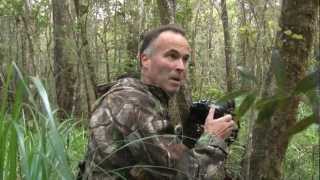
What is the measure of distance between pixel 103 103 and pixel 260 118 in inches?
54.6

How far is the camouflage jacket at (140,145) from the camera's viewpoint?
94.5 inches

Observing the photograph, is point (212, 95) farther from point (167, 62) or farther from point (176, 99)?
point (167, 62)

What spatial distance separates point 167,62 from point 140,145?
444 millimetres

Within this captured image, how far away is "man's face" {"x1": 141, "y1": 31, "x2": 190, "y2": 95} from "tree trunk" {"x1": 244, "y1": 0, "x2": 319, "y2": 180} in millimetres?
461

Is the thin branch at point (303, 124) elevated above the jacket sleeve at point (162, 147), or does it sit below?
above

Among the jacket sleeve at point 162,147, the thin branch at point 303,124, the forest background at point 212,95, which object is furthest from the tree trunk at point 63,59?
the thin branch at point 303,124

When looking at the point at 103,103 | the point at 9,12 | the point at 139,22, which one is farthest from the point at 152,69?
the point at 139,22

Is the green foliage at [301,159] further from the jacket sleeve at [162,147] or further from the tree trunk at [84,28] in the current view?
the tree trunk at [84,28]

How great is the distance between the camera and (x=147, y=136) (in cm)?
238

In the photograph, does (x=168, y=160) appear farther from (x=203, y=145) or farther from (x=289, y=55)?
(x=289, y=55)

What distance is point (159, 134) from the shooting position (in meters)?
2.42

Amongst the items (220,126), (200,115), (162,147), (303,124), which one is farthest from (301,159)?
(303,124)

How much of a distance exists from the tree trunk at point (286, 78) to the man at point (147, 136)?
366 mm

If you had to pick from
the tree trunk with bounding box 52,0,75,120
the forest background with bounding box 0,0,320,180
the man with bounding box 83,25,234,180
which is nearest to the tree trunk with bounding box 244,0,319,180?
the forest background with bounding box 0,0,320,180
